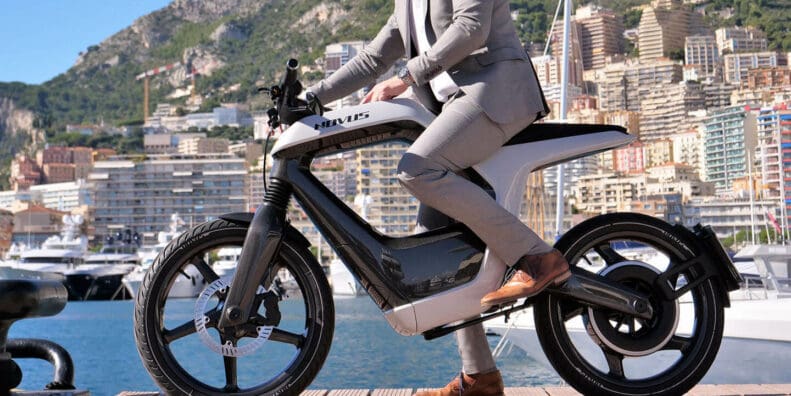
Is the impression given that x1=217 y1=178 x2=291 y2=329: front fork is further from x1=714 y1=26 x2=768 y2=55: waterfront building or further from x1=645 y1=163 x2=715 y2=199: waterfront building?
x1=714 y1=26 x2=768 y2=55: waterfront building

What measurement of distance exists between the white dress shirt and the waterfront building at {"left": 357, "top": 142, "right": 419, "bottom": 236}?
92.2 meters

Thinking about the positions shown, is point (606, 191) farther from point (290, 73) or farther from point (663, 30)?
point (290, 73)

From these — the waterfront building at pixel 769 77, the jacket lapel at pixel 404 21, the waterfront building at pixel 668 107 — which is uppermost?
the waterfront building at pixel 769 77

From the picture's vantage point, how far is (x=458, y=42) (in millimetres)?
2914

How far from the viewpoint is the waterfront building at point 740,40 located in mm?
146000

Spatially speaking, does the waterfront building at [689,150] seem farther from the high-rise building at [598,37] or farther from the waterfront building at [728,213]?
the high-rise building at [598,37]

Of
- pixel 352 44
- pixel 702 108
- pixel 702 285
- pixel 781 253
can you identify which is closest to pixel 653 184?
pixel 702 108

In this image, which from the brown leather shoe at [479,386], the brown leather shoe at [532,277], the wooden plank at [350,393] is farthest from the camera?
the wooden plank at [350,393]

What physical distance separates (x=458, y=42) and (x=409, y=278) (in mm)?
664

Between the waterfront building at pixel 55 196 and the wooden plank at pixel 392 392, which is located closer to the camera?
the wooden plank at pixel 392 392

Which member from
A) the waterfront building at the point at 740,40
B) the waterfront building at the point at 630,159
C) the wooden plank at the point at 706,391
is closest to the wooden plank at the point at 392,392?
the wooden plank at the point at 706,391

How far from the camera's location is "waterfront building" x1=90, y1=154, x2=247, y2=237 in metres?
137

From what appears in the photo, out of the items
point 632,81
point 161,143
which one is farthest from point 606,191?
point 161,143

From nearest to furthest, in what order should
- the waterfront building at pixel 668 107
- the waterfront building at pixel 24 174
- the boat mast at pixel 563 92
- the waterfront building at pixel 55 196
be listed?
the boat mast at pixel 563 92 < the waterfront building at pixel 668 107 < the waterfront building at pixel 55 196 < the waterfront building at pixel 24 174
